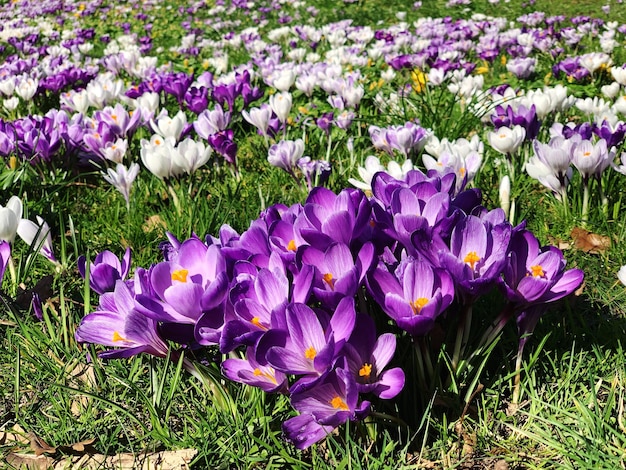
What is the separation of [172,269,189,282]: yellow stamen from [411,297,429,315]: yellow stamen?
607 mm

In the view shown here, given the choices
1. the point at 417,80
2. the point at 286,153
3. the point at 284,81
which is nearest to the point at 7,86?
the point at 284,81

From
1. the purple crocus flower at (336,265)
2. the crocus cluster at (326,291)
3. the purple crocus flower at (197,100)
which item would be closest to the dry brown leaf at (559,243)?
the crocus cluster at (326,291)

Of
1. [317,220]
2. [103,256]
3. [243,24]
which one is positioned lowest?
[243,24]

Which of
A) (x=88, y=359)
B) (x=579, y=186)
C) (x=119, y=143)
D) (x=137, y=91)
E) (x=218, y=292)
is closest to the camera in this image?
(x=218, y=292)

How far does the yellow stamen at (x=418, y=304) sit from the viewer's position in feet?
4.73

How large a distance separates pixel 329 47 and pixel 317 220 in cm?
803

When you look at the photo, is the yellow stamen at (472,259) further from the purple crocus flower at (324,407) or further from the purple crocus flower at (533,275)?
the purple crocus flower at (324,407)

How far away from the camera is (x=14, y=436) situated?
188 cm

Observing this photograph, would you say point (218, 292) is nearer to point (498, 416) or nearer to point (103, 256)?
point (103, 256)

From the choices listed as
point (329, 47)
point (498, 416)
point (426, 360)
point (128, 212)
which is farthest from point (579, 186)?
point (329, 47)

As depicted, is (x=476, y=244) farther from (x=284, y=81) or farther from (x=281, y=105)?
(x=284, y=81)

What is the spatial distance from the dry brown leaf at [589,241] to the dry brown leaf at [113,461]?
195 centimetres

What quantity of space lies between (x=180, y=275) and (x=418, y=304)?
0.63 m

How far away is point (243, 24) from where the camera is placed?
42.5 ft
